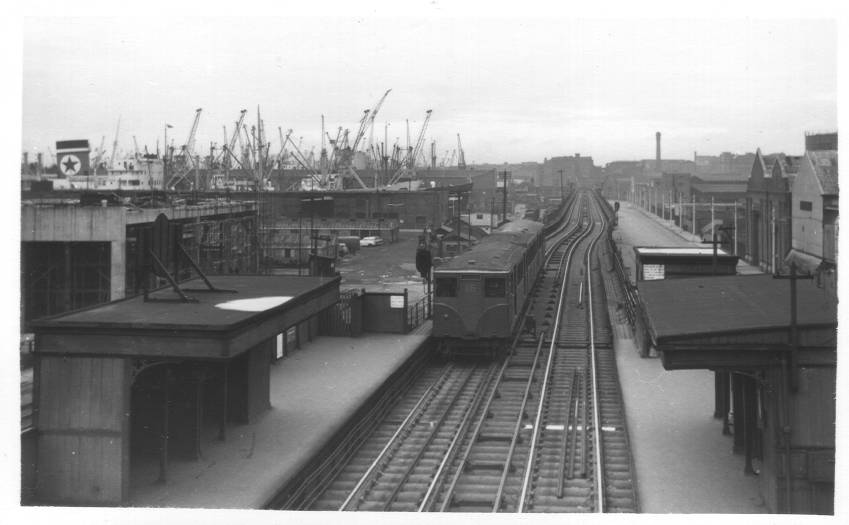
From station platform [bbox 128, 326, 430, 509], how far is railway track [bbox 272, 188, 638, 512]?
69cm

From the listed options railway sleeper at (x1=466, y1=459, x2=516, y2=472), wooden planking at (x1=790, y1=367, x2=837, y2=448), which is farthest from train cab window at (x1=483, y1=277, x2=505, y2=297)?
wooden planking at (x1=790, y1=367, x2=837, y2=448)

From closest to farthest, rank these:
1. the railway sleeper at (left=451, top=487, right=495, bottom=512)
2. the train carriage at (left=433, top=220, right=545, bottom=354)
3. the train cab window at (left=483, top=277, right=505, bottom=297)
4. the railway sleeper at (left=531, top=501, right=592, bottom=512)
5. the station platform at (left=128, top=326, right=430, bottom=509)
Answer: the station platform at (left=128, top=326, right=430, bottom=509)
the railway sleeper at (left=531, top=501, right=592, bottom=512)
the railway sleeper at (left=451, top=487, right=495, bottom=512)
the train cab window at (left=483, top=277, right=505, bottom=297)
the train carriage at (left=433, top=220, right=545, bottom=354)

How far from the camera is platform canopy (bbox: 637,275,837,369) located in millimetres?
10852

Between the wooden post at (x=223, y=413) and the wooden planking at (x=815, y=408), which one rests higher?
the wooden planking at (x=815, y=408)

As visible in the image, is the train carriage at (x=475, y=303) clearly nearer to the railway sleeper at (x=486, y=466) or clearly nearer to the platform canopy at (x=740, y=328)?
the railway sleeper at (x=486, y=466)

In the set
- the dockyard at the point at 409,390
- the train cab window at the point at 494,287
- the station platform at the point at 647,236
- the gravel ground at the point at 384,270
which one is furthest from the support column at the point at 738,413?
the station platform at the point at 647,236

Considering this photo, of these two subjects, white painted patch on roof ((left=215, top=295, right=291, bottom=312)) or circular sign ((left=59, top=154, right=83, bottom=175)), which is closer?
white painted patch on roof ((left=215, top=295, right=291, bottom=312))

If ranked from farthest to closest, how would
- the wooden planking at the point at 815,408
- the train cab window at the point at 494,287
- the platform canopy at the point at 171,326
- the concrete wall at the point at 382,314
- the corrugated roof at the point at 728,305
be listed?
the concrete wall at the point at 382,314 → the train cab window at the point at 494,287 → the platform canopy at the point at 171,326 → the corrugated roof at the point at 728,305 → the wooden planking at the point at 815,408

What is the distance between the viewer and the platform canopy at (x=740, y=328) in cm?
1085

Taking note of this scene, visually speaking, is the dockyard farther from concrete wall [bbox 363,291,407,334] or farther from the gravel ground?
the gravel ground

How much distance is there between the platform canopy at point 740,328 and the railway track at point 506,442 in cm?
279

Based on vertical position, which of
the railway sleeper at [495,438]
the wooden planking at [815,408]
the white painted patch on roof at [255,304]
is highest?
the white painted patch on roof at [255,304]

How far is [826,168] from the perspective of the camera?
31500 millimetres

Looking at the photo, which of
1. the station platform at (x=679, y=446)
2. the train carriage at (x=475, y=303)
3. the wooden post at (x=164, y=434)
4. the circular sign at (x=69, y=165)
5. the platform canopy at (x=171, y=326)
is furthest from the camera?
the train carriage at (x=475, y=303)
